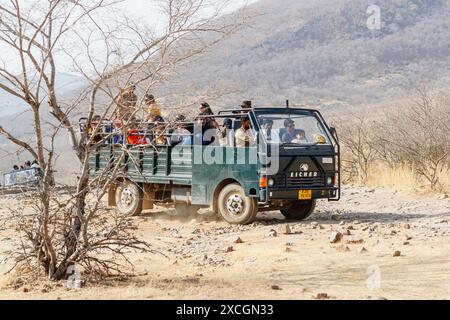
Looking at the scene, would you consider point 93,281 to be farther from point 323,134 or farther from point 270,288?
point 323,134

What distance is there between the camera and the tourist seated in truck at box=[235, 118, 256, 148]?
12.2 meters

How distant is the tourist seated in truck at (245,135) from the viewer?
39.9 ft

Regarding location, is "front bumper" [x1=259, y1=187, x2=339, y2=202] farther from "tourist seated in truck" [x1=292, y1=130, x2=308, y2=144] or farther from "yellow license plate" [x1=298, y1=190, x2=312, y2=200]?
"tourist seated in truck" [x1=292, y1=130, x2=308, y2=144]

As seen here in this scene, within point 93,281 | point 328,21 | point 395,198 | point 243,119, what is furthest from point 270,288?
point 328,21

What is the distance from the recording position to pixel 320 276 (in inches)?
310

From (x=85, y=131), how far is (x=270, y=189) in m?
4.77

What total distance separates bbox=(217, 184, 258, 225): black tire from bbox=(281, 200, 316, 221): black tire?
3.44 feet

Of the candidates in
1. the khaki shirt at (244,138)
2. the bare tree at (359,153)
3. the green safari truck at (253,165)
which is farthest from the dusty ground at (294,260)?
the bare tree at (359,153)

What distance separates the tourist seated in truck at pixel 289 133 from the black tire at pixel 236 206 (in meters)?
1.10

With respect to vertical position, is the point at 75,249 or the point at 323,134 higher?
the point at 323,134

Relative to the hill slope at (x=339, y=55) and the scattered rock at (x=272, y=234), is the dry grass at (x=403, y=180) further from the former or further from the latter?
the hill slope at (x=339, y=55)

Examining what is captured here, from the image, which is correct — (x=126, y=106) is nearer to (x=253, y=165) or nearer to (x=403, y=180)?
(x=253, y=165)

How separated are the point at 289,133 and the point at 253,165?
86cm

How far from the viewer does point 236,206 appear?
40.6 feet
